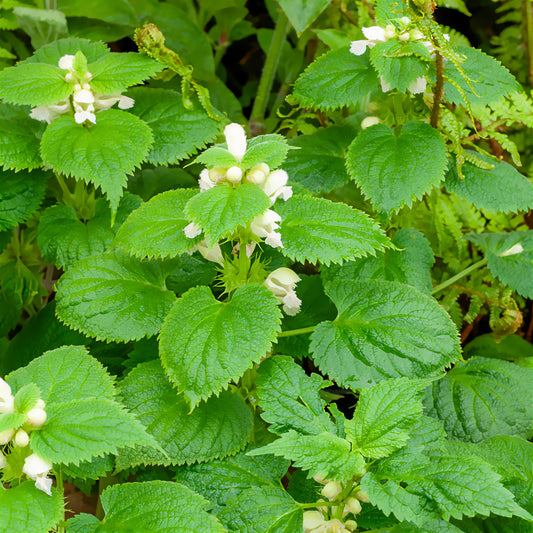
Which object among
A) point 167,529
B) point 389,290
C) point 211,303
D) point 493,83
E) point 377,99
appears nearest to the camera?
point 167,529

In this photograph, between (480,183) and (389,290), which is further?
(480,183)

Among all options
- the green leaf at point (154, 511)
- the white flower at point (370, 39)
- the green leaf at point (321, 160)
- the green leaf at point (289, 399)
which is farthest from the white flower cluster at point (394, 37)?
the green leaf at point (154, 511)

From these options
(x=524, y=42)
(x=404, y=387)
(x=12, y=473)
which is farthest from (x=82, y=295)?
(x=524, y=42)

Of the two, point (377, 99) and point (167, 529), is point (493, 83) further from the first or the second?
point (167, 529)

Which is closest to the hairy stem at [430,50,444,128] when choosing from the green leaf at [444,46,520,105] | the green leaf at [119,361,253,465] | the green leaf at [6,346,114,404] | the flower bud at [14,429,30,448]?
the green leaf at [444,46,520,105]

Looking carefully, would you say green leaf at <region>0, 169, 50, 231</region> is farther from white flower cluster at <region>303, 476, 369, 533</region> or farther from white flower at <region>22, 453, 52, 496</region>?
white flower cluster at <region>303, 476, 369, 533</region>

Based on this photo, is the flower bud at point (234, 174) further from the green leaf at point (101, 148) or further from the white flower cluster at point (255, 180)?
the green leaf at point (101, 148)

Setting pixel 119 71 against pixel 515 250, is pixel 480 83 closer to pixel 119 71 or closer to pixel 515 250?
pixel 515 250
